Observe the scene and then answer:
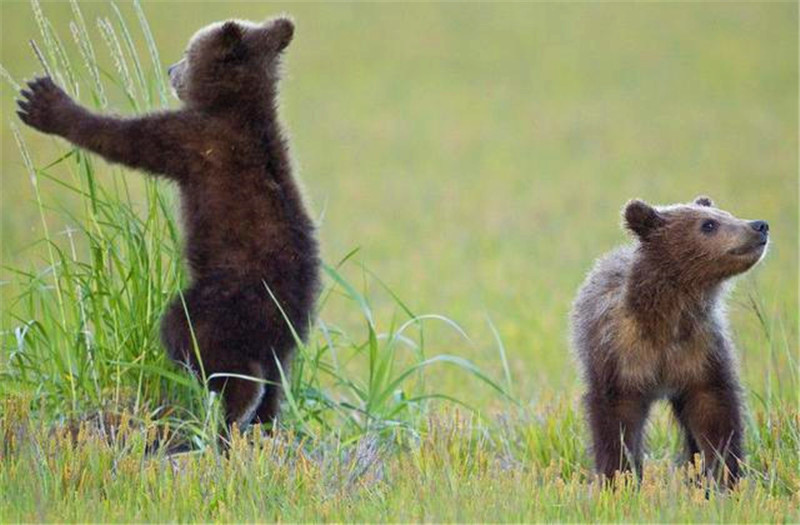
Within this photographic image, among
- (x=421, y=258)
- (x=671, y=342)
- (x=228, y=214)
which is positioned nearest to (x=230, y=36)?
(x=228, y=214)

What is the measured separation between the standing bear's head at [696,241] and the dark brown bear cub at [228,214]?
1612 millimetres

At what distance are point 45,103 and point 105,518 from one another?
2403mm

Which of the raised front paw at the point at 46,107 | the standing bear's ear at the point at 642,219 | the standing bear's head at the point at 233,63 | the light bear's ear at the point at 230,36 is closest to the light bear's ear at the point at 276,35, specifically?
the standing bear's head at the point at 233,63

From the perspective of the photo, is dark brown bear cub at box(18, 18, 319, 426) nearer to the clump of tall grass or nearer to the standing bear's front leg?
the standing bear's front leg

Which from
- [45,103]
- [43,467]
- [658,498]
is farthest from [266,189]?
[658,498]

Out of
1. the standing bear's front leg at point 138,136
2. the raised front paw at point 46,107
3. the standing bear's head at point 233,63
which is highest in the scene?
the standing bear's head at point 233,63

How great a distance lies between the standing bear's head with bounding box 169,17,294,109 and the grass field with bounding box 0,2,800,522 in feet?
0.82

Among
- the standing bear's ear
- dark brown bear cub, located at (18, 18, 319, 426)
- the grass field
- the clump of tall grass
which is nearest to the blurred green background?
the grass field

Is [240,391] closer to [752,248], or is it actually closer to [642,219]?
[642,219]

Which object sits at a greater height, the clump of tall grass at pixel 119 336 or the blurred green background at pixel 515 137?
the blurred green background at pixel 515 137

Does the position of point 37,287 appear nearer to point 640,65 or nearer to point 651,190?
point 651,190

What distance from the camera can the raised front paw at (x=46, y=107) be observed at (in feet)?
23.1

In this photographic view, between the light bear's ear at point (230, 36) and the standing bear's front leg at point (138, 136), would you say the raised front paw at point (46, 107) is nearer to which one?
the standing bear's front leg at point (138, 136)

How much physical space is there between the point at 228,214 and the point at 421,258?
10.8 meters
